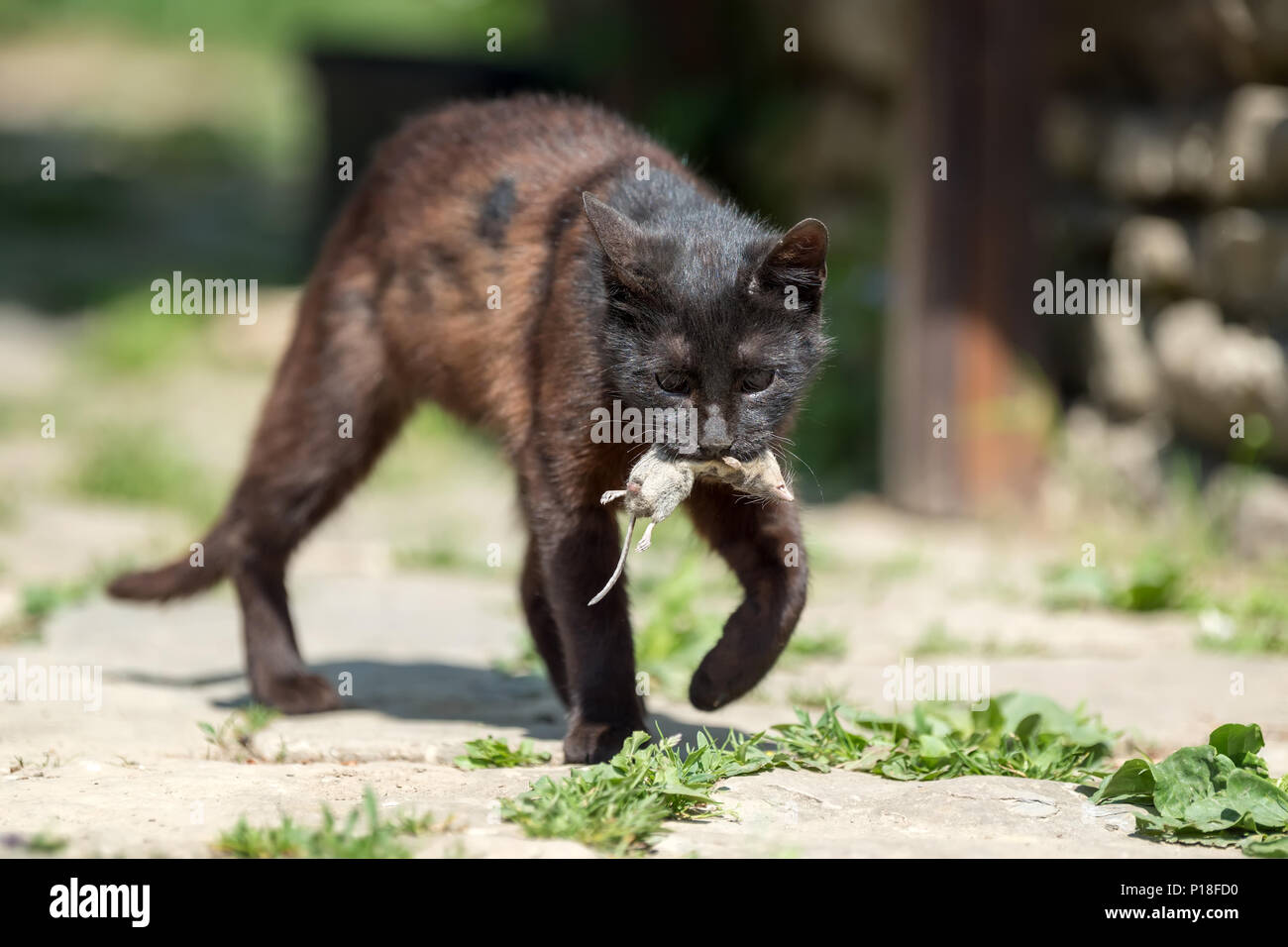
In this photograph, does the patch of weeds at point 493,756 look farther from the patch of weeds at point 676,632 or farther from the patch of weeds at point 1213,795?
the patch of weeds at point 1213,795

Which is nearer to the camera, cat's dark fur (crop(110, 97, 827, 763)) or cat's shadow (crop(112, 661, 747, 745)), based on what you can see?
cat's dark fur (crop(110, 97, 827, 763))

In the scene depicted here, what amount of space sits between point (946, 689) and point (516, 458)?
1723 mm

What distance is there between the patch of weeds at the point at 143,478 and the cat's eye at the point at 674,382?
499cm

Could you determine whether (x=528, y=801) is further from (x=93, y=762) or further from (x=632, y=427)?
(x=93, y=762)

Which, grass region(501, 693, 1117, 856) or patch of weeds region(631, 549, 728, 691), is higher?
patch of weeds region(631, 549, 728, 691)

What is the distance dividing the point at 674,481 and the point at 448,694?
1.77 m

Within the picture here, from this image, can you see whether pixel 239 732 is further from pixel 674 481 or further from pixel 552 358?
pixel 674 481

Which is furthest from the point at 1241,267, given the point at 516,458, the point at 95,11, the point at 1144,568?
the point at 95,11

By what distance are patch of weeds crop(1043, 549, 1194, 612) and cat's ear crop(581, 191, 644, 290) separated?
3.40 m

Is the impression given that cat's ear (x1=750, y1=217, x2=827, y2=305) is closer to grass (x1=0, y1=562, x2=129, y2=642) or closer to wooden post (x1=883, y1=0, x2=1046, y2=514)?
grass (x1=0, y1=562, x2=129, y2=642)

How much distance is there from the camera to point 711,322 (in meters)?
3.89

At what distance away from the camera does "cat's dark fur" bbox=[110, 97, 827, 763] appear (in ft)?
13.0

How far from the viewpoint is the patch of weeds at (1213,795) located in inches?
135

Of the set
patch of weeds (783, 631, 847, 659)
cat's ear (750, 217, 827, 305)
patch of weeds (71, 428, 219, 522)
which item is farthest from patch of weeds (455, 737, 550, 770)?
patch of weeds (71, 428, 219, 522)
